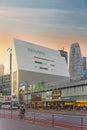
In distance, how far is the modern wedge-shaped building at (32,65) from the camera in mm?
149125

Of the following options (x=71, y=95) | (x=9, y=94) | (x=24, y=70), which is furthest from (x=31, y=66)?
(x=71, y=95)

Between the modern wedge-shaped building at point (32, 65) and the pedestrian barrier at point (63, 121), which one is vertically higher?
the modern wedge-shaped building at point (32, 65)

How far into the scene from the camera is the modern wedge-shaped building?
149125mm

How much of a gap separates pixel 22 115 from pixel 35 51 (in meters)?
122

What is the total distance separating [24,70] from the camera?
148250 millimetres

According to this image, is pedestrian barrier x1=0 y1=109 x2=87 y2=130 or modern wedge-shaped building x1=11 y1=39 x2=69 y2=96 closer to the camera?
pedestrian barrier x1=0 y1=109 x2=87 y2=130

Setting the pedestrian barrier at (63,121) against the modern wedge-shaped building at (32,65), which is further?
the modern wedge-shaped building at (32,65)

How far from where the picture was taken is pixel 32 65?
15162cm

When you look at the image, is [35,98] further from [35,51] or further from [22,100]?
[35,51]

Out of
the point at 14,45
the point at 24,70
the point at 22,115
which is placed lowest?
the point at 22,115

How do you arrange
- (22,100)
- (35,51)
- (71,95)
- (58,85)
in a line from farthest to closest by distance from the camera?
1. (35,51)
2. (22,100)
3. (58,85)
4. (71,95)

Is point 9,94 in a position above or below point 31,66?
below

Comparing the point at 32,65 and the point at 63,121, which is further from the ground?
the point at 32,65

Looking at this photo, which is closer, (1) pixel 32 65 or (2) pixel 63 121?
(2) pixel 63 121
